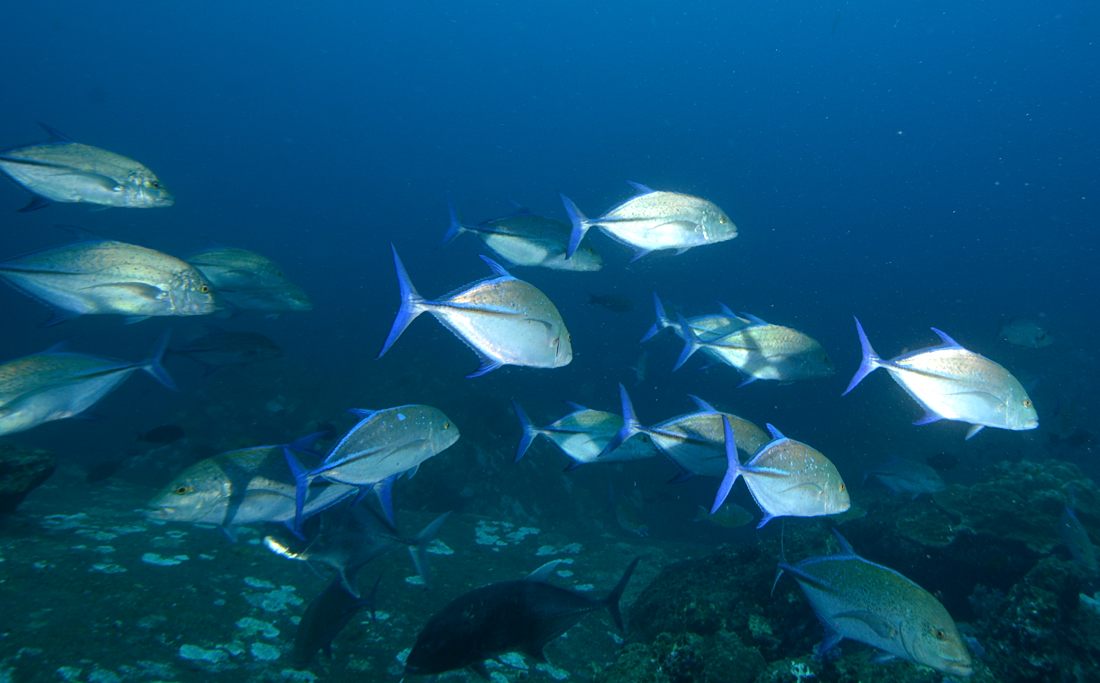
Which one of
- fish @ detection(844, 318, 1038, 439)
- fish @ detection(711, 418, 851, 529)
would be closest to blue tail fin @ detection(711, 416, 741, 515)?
fish @ detection(711, 418, 851, 529)

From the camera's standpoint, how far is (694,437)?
4043 millimetres

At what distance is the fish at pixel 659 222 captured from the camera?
457 cm

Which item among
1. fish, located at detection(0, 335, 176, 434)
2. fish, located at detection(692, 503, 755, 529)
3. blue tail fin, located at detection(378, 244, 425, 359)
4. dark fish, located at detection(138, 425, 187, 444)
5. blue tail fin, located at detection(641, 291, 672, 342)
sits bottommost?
fish, located at detection(692, 503, 755, 529)

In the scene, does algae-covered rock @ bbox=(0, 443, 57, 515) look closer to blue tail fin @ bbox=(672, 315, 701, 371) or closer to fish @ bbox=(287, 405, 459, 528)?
fish @ bbox=(287, 405, 459, 528)

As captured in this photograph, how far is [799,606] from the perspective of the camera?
432cm

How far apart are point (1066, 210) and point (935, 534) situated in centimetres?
14326

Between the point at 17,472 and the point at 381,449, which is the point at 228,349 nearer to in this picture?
the point at 17,472

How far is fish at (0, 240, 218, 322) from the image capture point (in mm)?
3709

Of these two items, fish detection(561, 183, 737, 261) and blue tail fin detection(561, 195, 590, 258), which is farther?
fish detection(561, 183, 737, 261)

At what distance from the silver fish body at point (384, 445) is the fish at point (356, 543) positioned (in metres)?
0.65

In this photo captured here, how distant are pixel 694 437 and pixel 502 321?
206cm

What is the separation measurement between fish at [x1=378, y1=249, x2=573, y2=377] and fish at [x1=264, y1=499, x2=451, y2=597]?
1521mm

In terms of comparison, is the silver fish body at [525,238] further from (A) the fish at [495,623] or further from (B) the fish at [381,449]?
(A) the fish at [495,623]

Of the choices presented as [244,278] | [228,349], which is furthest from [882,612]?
[228,349]
